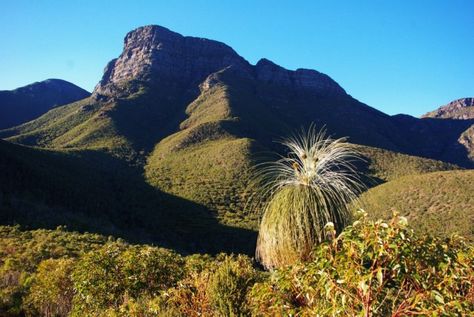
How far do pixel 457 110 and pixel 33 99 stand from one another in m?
168

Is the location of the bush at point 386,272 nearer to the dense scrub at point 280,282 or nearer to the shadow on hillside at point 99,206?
the dense scrub at point 280,282

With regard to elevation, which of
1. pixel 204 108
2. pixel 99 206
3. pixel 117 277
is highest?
pixel 204 108

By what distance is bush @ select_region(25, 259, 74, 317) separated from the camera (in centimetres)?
957

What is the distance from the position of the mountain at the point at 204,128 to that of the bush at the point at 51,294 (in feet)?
17.6

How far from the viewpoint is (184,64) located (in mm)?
134000

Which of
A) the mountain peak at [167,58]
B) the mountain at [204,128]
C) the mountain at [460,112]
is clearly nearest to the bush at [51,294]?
the mountain at [204,128]

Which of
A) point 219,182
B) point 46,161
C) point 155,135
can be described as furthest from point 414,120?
point 46,161

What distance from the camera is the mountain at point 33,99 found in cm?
11240

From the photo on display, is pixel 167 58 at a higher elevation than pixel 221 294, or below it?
higher

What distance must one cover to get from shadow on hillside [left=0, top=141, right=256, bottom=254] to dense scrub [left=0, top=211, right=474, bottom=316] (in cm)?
1580

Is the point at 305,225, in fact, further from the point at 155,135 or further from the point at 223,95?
the point at 223,95

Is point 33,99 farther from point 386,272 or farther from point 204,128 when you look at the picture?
point 386,272

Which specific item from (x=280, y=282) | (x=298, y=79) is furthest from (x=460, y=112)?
(x=280, y=282)

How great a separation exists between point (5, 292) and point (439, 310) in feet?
33.8
